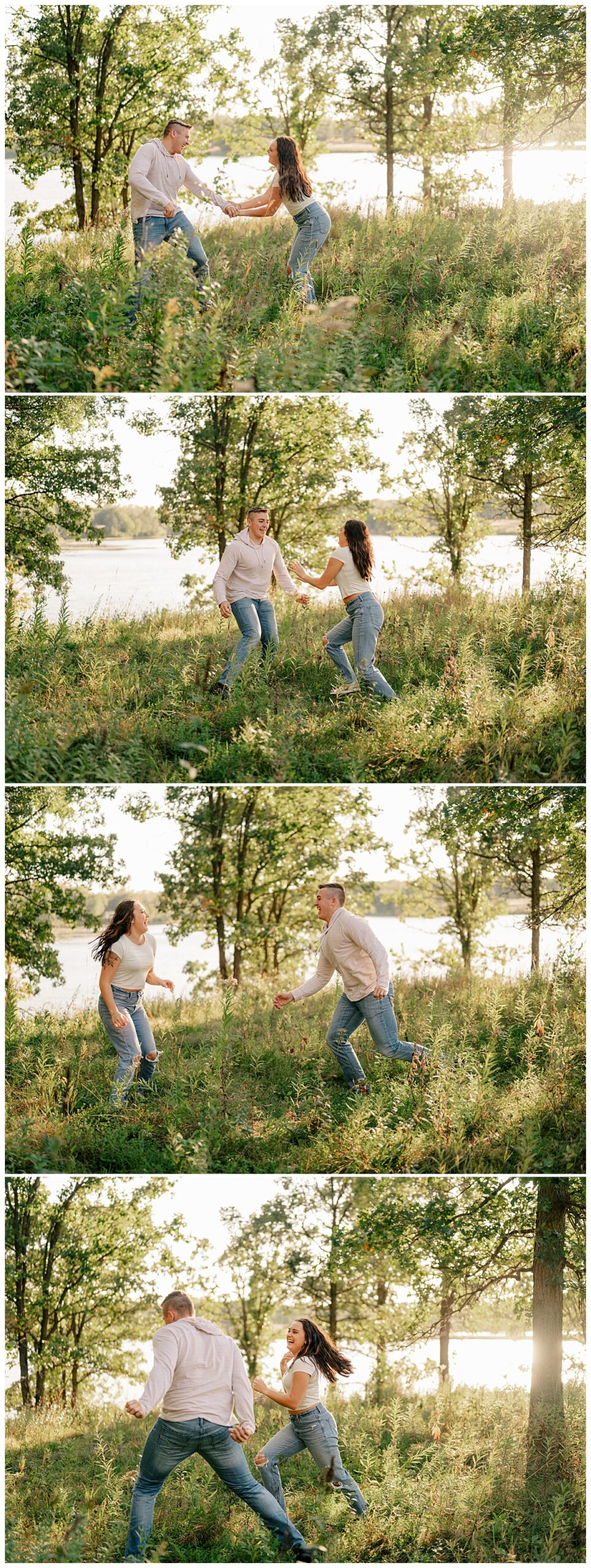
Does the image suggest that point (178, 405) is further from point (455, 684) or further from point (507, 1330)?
point (507, 1330)

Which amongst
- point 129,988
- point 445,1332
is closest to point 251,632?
point 129,988

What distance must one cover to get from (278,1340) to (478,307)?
8.52 meters

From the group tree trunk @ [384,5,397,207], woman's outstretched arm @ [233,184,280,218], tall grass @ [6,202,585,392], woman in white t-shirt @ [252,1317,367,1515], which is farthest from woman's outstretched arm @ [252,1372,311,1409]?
tree trunk @ [384,5,397,207]

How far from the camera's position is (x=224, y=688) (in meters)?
7.85

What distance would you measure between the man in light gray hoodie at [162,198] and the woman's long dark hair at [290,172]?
1.55ft

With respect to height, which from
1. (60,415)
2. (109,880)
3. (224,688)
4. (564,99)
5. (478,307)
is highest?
(564,99)

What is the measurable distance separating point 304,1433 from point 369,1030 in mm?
2550

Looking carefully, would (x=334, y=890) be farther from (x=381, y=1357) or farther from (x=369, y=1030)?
(x=381, y=1357)

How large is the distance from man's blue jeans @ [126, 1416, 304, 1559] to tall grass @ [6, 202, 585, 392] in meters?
6.81

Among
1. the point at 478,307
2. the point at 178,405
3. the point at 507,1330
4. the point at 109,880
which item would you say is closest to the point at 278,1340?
the point at 507,1330

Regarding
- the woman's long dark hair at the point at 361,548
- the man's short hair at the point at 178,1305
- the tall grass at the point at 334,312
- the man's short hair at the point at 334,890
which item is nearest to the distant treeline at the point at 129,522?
the tall grass at the point at 334,312

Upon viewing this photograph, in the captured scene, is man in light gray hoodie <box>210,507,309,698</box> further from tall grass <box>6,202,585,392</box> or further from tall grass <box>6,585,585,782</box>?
tall grass <box>6,202,585,392</box>

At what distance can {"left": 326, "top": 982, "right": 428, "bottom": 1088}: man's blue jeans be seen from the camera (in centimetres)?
726

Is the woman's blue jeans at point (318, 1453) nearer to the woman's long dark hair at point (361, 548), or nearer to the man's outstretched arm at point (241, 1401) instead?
the man's outstretched arm at point (241, 1401)
